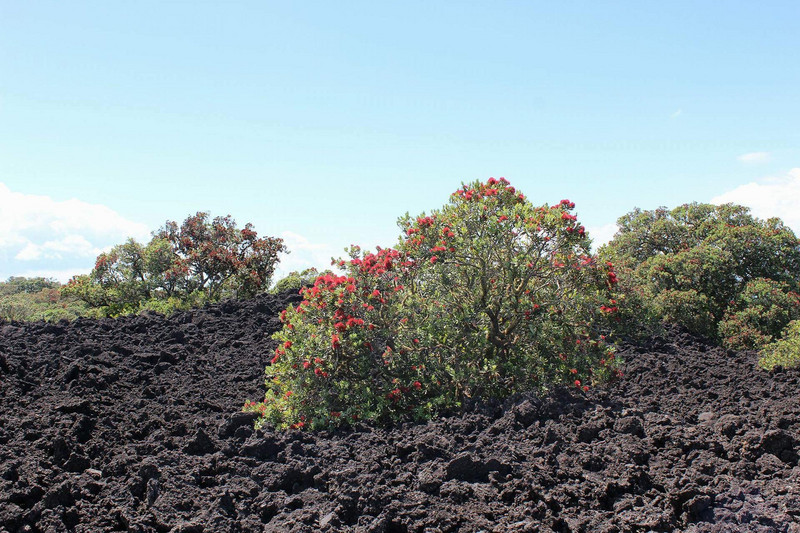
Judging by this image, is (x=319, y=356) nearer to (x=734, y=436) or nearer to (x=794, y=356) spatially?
(x=734, y=436)

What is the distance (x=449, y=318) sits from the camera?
7852 millimetres

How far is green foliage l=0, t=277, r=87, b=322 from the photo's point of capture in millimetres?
23266

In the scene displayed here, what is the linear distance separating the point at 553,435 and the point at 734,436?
175 cm

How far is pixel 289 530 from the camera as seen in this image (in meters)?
5.09

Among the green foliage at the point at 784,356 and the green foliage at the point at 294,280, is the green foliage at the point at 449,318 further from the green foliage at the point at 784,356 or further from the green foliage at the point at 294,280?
the green foliage at the point at 294,280

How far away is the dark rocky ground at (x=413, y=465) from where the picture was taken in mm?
5121

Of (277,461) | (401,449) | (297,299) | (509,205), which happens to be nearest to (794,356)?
(509,205)

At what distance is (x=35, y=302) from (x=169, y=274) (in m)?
18.6

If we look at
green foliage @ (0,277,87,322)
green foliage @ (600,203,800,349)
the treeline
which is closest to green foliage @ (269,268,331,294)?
the treeline

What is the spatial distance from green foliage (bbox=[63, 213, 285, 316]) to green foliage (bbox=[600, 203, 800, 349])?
1206 centimetres

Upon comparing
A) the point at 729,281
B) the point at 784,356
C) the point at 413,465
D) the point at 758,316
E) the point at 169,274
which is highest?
the point at 169,274

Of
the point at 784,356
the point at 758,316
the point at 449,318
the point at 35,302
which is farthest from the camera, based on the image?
the point at 35,302

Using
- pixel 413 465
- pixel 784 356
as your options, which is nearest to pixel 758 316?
pixel 784 356

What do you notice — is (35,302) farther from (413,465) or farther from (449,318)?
(413,465)
